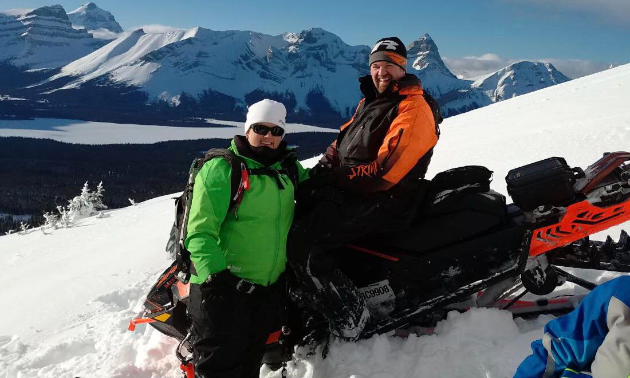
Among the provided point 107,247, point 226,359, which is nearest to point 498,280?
point 226,359

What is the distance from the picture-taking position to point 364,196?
2832 mm

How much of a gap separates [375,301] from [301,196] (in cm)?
79

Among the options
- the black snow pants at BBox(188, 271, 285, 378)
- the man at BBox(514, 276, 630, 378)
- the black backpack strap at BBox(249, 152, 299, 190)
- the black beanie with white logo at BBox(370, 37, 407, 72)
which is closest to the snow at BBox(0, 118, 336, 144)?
the black beanie with white logo at BBox(370, 37, 407, 72)

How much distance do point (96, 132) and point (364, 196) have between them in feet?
519

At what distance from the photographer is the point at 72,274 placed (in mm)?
6402

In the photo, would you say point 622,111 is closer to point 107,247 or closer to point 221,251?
point 221,251

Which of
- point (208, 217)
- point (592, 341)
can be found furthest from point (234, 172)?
point (592, 341)

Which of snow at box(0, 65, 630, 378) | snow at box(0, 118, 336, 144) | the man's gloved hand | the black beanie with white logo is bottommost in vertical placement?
snow at box(0, 118, 336, 144)

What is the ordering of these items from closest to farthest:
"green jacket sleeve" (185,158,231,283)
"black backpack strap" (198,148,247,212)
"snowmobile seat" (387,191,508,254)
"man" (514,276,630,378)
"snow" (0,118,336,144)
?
"man" (514,276,630,378)
"green jacket sleeve" (185,158,231,283)
"black backpack strap" (198,148,247,212)
"snowmobile seat" (387,191,508,254)
"snow" (0,118,336,144)

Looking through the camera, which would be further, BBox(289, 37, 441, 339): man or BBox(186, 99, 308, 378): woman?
BBox(289, 37, 441, 339): man

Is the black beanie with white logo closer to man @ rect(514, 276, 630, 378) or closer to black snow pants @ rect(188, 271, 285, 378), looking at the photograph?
black snow pants @ rect(188, 271, 285, 378)

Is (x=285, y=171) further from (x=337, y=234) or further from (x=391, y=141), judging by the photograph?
(x=391, y=141)

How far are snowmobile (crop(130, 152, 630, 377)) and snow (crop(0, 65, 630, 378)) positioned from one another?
0.18 m

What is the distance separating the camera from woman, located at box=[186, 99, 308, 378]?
2.54 m
